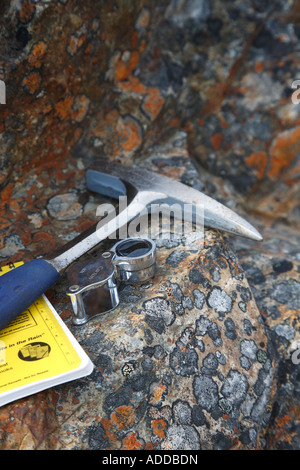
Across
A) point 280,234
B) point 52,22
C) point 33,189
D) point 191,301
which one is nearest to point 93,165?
point 33,189

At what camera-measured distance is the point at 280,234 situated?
1752mm

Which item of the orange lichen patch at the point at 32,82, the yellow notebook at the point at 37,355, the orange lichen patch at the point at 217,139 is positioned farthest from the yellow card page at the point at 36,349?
the orange lichen patch at the point at 217,139

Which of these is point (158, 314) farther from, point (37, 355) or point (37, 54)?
point (37, 54)

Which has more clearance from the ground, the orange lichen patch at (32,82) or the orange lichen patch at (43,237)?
the orange lichen patch at (32,82)

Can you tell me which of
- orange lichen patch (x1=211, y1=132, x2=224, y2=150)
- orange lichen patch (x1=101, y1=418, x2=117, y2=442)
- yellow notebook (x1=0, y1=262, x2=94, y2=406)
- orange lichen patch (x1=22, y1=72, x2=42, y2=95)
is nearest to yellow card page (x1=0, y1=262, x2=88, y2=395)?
yellow notebook (x1=0, y1=262, x2=94, y2=406)

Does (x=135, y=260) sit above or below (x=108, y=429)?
above

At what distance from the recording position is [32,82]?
127cm

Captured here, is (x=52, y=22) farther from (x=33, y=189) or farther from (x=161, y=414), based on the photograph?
(x=161, y=414)

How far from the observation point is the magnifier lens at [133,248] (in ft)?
3.54

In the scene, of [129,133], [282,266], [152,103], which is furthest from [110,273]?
[152,103]

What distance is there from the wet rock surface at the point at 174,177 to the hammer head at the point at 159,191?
0.20 ft

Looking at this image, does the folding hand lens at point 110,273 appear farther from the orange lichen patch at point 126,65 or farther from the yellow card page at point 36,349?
the orange lichen patch at point 126,65

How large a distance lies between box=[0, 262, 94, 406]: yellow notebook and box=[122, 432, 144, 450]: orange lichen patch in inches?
6.4

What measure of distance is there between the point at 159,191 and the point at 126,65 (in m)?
0.62
